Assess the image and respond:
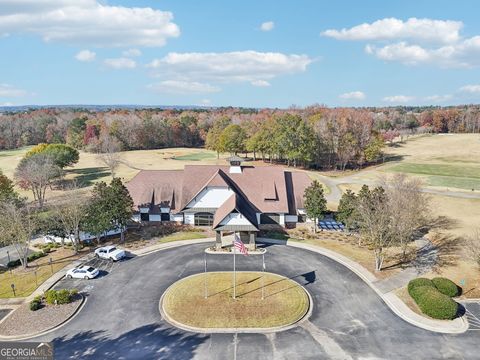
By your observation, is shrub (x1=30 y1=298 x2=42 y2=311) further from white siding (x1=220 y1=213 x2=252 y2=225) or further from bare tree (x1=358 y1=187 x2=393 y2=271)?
bare tree (x1=358 y1=187 x2=393 y2=271)

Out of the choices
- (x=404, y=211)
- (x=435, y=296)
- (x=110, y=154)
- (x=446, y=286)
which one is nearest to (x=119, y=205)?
(x=404, y=211)

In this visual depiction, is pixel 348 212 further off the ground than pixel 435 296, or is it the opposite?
pixel 348 212

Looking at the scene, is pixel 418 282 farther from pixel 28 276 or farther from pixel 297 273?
pixel 28 276

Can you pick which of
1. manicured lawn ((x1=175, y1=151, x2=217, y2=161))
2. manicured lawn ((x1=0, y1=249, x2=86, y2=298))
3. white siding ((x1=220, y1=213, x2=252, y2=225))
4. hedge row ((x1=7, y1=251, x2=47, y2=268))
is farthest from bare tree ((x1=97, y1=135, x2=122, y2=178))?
white siding ((x1=220, y1=213, x2=252, y2=225))

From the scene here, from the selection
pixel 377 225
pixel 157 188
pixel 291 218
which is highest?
pixel 157 188

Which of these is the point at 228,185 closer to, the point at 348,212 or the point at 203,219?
the point at 203,219

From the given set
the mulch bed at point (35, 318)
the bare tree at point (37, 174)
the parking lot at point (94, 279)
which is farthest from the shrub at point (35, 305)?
the bare tree at point (37, 174)
